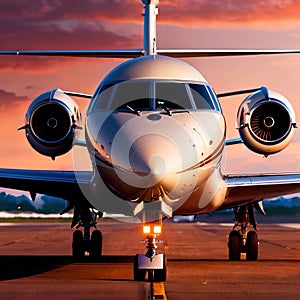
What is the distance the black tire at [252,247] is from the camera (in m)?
20.8

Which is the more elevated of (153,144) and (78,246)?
(153,144)

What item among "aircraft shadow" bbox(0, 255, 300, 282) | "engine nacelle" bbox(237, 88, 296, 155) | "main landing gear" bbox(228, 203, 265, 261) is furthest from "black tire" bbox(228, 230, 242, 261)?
"engine nacelle" bbox(237, 88, 296, 155)

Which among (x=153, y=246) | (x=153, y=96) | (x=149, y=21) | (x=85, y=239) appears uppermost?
(x=149, y=21)

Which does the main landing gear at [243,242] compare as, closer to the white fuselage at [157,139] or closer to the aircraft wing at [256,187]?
the aircraft wing at [256,187]

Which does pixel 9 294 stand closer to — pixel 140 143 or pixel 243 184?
pixel 140 143

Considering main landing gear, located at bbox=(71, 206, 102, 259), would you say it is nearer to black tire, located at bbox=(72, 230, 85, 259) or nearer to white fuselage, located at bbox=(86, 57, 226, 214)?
black tire, located at bbox=(72, 230, 85, 259)

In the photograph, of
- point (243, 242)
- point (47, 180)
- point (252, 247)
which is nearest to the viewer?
point (47, 180)

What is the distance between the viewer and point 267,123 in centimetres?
1831

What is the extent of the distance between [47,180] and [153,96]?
4.27 meters

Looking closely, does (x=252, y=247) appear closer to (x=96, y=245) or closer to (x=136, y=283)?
(x=96, y=245)

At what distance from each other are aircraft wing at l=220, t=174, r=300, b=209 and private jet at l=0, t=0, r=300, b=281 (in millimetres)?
27

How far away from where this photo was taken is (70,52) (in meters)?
19.7

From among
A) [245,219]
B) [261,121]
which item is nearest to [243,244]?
[245,219]

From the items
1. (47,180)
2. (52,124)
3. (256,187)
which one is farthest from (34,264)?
(256,187)
